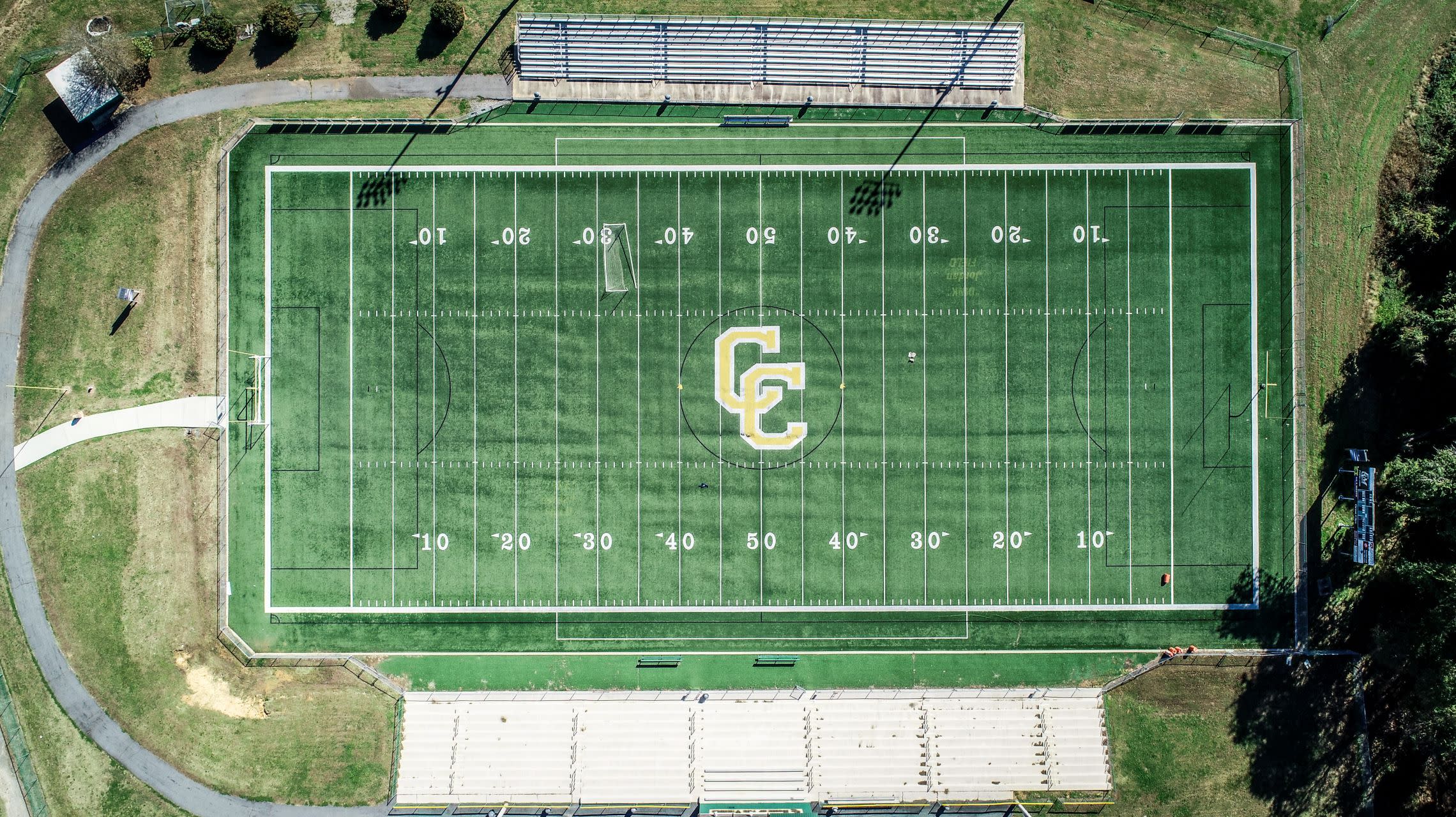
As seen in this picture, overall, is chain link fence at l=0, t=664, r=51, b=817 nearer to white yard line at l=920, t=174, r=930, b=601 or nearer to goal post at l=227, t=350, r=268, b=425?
goal post at l=227, t=350, r=268, b=425

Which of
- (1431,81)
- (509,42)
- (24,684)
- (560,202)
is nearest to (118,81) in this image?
(509,42)

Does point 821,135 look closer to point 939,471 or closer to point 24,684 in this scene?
point 939,471

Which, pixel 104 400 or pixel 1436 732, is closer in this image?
pixel 1436 732

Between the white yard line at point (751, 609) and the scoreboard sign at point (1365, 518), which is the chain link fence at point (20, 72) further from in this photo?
the scoreboard sign at point (1365, 518)

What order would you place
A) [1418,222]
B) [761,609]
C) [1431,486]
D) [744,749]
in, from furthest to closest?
[761,609] < [1418,222] < [744,749] < [1431,486]

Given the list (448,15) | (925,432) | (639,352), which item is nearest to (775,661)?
(925,432)

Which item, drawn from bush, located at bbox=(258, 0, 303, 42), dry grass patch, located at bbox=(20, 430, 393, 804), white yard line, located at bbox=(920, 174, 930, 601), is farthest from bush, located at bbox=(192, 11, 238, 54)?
white yard line, located at bbox=(920, 174, 930, 601)

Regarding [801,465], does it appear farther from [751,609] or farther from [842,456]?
[751,609]
